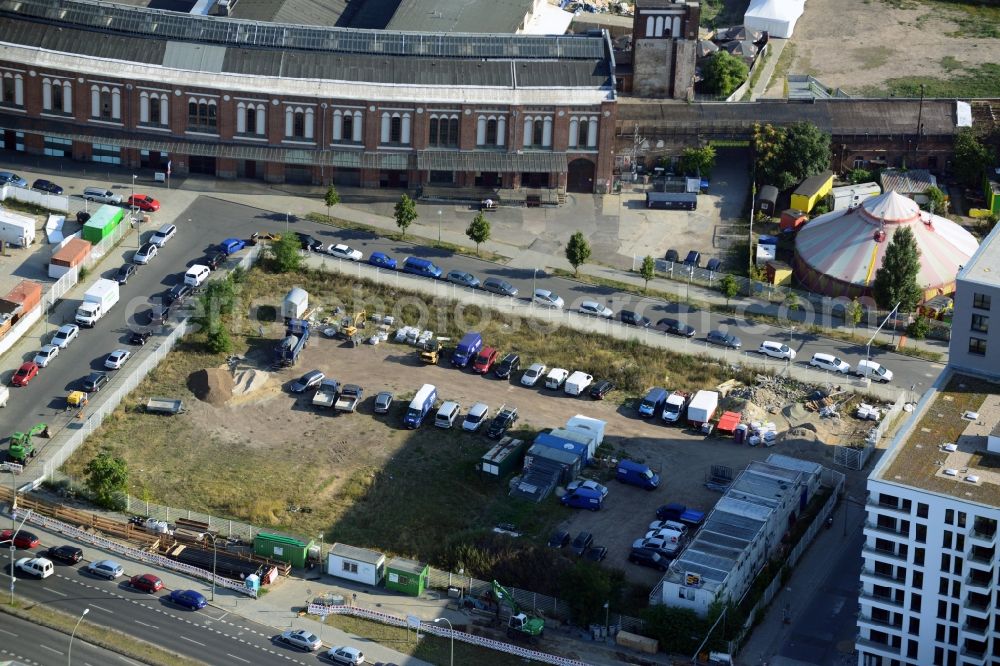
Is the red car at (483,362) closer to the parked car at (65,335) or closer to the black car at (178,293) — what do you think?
the black car at (178,293)

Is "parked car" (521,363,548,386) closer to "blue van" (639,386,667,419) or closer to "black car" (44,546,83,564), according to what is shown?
"blue van" (639,386,667,419)

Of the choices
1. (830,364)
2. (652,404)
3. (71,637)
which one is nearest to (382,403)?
(652,404)

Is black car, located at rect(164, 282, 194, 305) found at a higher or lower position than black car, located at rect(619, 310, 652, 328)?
higher

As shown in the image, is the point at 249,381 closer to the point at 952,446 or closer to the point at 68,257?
the point at 68,257

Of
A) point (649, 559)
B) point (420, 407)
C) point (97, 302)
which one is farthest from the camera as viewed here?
point (97, 302)

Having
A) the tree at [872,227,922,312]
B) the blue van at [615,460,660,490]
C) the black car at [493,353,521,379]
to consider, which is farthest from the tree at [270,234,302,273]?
the tree at [872,227,922,312]

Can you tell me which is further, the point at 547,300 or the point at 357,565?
the point at 547,300
